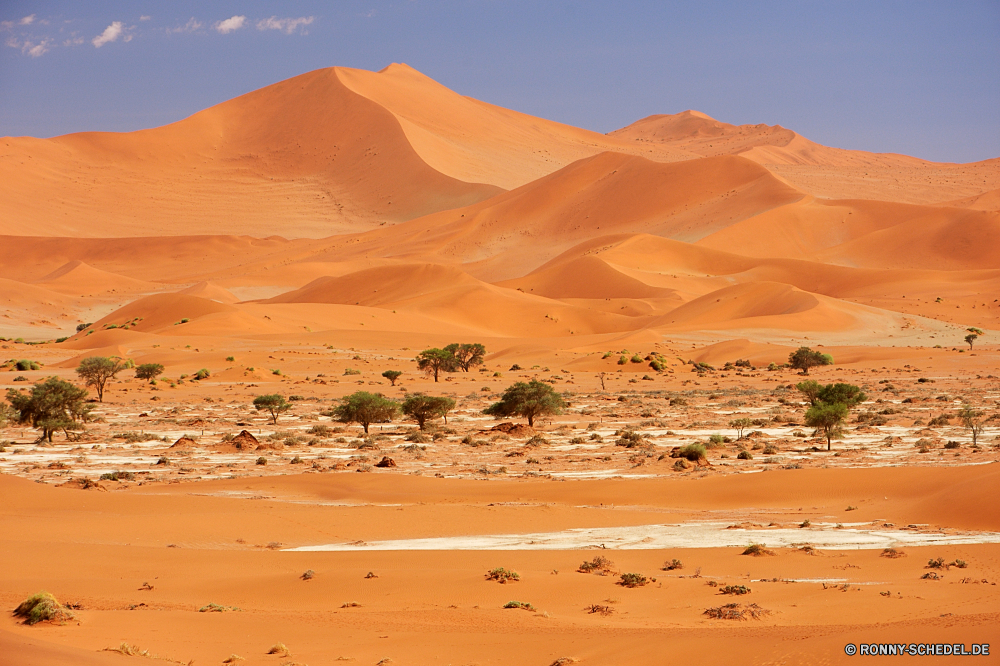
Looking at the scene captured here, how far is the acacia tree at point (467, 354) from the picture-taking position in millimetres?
48438

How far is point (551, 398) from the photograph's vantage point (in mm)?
25422

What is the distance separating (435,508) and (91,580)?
5456 mm

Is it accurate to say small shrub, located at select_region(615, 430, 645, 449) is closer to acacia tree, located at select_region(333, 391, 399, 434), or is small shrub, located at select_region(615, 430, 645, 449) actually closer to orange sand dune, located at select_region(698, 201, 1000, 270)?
acacia tree, located at select_region(333, 391, 399, 434)

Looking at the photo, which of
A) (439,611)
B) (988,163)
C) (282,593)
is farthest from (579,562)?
(988,163)

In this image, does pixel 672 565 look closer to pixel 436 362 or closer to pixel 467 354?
pixel 436 362

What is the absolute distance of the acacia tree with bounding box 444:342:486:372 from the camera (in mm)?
48438

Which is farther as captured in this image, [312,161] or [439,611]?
[312,161]

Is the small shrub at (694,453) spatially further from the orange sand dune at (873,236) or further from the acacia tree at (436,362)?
the orange sand dune at (873,236)

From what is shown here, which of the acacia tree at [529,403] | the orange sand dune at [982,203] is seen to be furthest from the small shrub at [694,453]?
the orange sand dune at [982,203]

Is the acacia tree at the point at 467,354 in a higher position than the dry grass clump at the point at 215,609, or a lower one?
higher

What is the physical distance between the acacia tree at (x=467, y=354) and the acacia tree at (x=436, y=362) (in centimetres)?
83

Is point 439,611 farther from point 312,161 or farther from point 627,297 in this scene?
point 312,161

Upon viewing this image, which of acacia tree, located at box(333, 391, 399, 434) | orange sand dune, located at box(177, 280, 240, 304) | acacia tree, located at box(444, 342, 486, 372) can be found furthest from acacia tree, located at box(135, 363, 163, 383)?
orange sand dune, located at box(177, 280, 240, 304)

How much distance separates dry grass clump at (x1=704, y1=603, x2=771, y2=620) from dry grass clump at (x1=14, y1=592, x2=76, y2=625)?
17.6 ft
